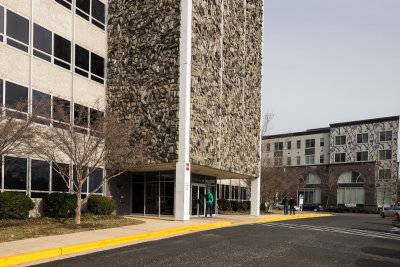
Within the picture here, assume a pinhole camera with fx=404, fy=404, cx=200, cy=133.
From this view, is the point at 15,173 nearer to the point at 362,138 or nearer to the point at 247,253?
the point at 247,253

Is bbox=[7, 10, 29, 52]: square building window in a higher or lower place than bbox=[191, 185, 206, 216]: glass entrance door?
higher

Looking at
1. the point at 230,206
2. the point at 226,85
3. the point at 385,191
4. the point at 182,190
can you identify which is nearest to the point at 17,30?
the point at 182,190

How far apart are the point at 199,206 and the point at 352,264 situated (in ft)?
61.9

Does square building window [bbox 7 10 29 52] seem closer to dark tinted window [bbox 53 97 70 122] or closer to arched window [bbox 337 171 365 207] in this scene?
dark tinted window [bbox 53 97 70 122]

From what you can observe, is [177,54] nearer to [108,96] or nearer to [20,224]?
[108,96]

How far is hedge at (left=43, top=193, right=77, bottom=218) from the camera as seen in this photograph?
20.6m

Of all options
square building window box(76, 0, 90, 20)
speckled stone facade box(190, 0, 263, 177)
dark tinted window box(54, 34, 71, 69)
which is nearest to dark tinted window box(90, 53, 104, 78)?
dark tinted window box(54, 34, 71, 69)

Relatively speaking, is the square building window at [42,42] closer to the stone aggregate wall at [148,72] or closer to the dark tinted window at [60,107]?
the dark tinted window at [60,107]

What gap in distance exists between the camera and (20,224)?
1750 centimetres

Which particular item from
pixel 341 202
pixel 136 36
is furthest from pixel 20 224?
pixel 341 202

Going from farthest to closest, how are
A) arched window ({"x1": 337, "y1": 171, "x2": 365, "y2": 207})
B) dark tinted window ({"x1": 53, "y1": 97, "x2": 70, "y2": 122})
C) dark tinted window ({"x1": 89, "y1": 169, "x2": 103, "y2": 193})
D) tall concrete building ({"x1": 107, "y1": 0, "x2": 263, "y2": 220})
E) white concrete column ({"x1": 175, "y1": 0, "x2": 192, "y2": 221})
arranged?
arched window ({"x1": 337, "y1": 171, "x2": 365, "y2": 207})
dark tinted window ({"x1": 89, "y1": 169, "x2": 103, "y2": 193})
tall concrete building ({"x1": 107, "y1": 0, "x2": 263, "y2": 220})
white concrete column ({"x1": 175, "y1": 0, "x2": 192, "y2": 221})
dark tinted window ({"x1": 53, "y1": 97, "x2": 70, "y2": 122})

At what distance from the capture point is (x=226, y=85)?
91.1 ft

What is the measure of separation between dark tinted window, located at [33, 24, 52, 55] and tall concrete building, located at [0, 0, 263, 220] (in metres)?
0.06

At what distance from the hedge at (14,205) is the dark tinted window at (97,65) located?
989cm
